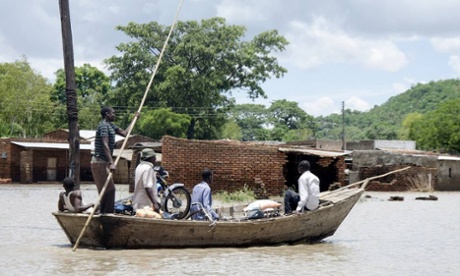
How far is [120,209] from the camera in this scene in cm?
1264

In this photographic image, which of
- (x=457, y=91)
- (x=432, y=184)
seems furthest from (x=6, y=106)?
(x=457, y=91)

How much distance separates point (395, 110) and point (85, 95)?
3160 inches

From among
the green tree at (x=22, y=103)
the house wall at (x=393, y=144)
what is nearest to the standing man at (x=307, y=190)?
the house wall at (x=393, y=144)

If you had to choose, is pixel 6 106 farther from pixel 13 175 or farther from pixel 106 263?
pixel 106 263

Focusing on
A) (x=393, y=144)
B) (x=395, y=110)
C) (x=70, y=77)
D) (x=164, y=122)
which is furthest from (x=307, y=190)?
(x=395, y=110)

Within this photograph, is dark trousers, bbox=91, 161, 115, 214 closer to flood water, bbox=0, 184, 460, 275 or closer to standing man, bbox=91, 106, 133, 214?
standing man, bbox=91, 106, 133, 214

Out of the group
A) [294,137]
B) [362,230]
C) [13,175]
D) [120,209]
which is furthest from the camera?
[294,137]

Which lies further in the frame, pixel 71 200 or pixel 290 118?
pixel 290 118

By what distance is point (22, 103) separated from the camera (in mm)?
53781

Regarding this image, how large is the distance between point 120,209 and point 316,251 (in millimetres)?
3329

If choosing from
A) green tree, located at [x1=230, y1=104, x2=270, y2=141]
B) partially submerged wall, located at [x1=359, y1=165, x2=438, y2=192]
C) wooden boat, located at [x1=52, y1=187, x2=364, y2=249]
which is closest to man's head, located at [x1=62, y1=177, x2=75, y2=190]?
wooden boat, located at [x1=52, y1=187, x2=364, y2=249]

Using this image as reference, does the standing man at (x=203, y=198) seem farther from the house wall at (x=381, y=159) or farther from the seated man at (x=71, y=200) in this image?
the house wall at (x=381, y=159)

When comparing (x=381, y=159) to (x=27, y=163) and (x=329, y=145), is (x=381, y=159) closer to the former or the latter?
(x=27, y=163)

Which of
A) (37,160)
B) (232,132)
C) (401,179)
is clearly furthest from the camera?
(232,132)
